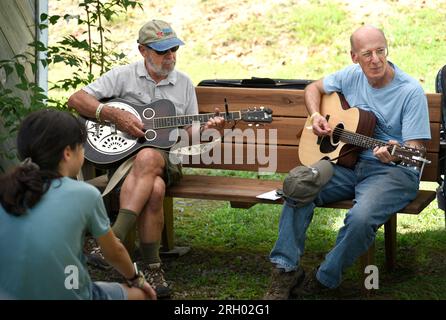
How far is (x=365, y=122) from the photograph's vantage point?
4.96 m

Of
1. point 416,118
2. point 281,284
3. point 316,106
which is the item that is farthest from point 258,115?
point 281,284

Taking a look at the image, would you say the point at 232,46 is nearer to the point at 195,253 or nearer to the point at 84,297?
the point at 195,253

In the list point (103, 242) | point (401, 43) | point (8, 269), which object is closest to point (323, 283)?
point (103, 242)

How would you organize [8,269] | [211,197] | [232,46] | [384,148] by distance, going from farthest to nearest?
1. [232,46]
2. [211,197]
3. [384,148]
4. [8,269]

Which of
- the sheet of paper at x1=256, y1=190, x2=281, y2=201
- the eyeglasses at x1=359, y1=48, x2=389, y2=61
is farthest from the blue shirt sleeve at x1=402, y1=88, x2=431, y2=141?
the sheet of paper at x1=256, y1=190, x2=281, y2=201

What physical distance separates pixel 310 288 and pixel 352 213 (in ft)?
1.71

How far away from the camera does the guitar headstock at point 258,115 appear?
535 cm

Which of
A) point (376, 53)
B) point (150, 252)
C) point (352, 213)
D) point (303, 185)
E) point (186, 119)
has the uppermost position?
point (376, 53)

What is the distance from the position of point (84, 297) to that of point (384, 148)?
6.48 ft

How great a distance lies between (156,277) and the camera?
4996 mm

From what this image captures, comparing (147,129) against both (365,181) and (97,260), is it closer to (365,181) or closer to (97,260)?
(97,260)

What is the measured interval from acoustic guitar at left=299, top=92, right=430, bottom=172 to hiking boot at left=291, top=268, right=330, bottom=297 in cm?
65

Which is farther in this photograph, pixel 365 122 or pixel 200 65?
pixel 200 65

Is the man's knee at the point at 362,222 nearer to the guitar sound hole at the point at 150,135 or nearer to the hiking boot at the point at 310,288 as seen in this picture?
the hiking boot at the point at 310,288
